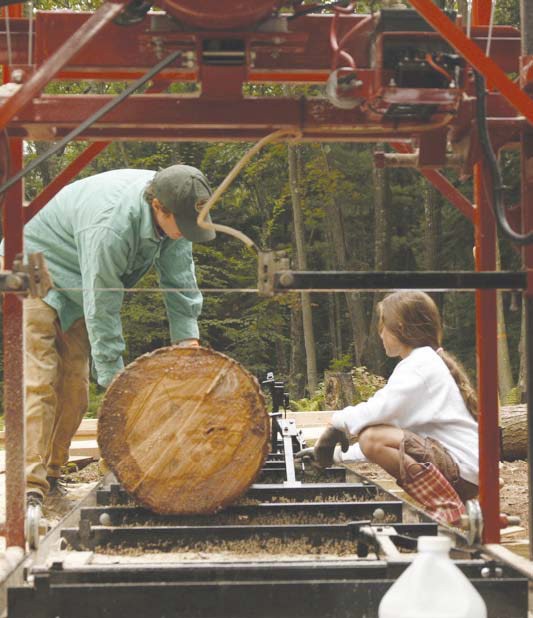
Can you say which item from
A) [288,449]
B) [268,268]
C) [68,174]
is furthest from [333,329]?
[268,268]

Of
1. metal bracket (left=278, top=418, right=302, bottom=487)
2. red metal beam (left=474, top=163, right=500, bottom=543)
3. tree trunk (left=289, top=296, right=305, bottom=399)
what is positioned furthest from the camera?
tree trunk (left=289, top=296, right=305, bottom=399)

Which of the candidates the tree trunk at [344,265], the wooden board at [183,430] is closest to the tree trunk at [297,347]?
the tree trunk at [344,265]

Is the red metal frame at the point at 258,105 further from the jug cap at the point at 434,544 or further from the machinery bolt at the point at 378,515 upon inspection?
the jug cap at the point at 434,544

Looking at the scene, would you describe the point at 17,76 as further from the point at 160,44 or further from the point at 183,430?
the point at 183,430

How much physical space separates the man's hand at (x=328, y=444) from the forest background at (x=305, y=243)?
12.1 meters

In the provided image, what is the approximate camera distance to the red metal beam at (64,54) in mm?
2643

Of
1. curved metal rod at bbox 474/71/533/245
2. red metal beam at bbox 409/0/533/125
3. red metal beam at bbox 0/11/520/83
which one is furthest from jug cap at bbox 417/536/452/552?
red metal beam at bbox 0/11/520/83

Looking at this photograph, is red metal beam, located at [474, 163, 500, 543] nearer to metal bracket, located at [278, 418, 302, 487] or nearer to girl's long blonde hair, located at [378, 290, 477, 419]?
girl's long blonde hair, located at [378, 290, 477, 419]

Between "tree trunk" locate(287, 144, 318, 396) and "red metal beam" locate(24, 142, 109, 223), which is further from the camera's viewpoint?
"tree trunk" locate(287, 144, 318, 396)

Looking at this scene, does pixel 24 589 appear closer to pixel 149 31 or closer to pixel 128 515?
pixel 128 515

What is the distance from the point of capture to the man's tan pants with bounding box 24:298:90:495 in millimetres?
5074

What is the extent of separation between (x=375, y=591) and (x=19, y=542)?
1.32m

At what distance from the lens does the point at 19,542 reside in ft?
10.7

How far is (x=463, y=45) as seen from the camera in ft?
8.82
